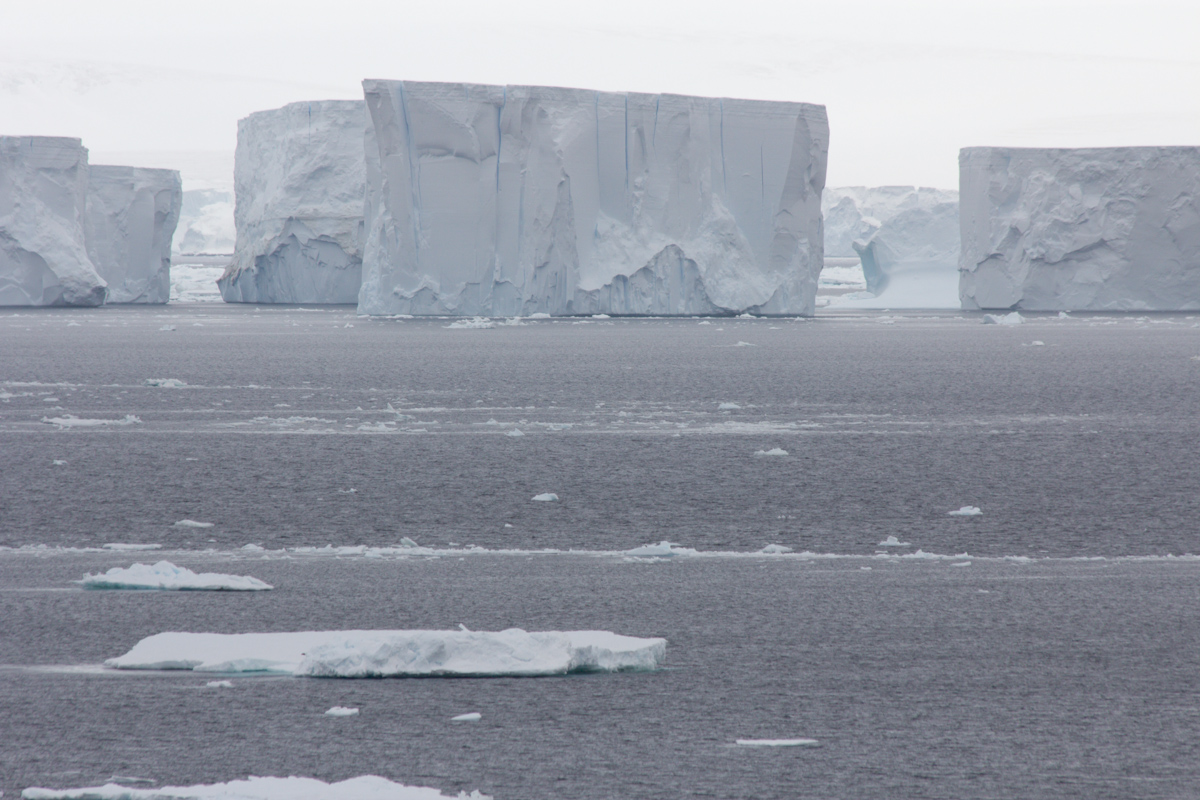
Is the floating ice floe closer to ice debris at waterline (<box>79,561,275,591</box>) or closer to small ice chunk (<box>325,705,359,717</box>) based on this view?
ice debris at waterline (<box>79,561,275,591</box>)

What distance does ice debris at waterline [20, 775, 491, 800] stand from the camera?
1.82 m

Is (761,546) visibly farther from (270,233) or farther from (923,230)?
(923,230)

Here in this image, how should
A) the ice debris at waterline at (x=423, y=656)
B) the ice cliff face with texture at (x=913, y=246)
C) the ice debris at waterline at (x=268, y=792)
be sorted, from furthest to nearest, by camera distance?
the ice cliff face with texture at (x=913, y=246) → the ice debris at waterline at (x=423, y=656) → the ice debris at waterline at (x=268, y=792)

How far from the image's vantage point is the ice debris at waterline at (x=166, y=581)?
330 centimetres

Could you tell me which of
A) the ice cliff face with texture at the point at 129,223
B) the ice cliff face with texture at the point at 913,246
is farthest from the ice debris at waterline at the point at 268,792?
the ice cliff face with texture at the point at 913,246

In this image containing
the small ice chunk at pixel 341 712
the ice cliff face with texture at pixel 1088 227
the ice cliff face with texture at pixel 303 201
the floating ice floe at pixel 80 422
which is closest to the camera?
the small ice chunk at pixel 341 712

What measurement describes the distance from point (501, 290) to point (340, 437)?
1354cm

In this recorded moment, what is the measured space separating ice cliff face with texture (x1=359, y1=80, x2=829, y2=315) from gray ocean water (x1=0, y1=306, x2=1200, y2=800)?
1029cm

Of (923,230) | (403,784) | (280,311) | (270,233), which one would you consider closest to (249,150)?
(270,233)

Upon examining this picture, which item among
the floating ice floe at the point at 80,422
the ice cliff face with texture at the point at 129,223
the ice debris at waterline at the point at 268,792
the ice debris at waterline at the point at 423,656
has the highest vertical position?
the ice cliff face with texture at the point at 129,223

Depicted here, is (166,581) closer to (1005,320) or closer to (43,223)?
(1005,320)

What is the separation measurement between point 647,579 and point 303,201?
24.2 m

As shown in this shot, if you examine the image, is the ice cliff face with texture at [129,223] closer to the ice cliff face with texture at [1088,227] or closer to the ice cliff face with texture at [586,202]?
the ice cliff face with texture at [586,202]

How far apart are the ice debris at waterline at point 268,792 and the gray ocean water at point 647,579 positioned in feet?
0.21
